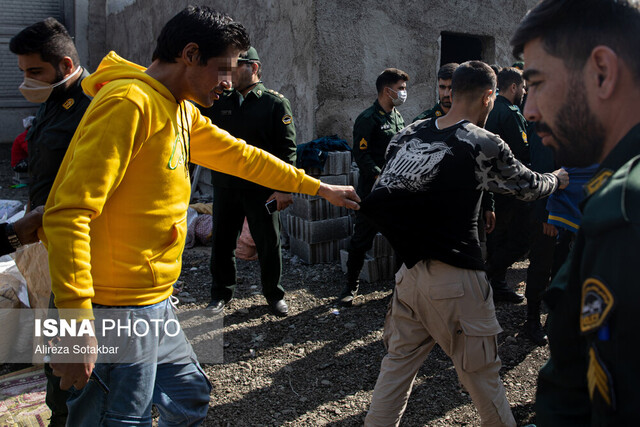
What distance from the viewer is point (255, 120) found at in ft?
14.1

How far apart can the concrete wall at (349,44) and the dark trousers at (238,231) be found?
2.18m

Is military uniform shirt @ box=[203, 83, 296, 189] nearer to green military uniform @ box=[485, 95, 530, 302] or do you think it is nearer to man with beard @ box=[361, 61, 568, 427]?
green military uniform @ box=[485, 95, 530, 302]

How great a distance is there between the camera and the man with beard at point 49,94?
265 centimetres

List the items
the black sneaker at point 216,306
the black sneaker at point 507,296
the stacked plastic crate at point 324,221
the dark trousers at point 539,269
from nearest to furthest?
1. the dark trousers at point 539,269
2. the black sneaker at point 216,306
3. the black sneaker at point 507,296
4. the stacked plastic crate at point 324,221

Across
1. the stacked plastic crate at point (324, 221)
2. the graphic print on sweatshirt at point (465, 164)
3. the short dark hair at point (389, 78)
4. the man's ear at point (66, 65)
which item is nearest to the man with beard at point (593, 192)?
the graphic print on sweatshirt at point (465, 164)

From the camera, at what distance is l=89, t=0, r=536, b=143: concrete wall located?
20.2ft

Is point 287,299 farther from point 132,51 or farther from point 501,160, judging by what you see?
point 132,51

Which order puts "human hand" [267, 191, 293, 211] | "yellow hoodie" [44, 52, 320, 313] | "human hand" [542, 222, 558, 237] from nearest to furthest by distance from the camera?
"yellow hoodie" [44, 52, 320, 313] < "human hand" [542, 222, 558, 237] < "human hand" [267, 191, 293, 211]

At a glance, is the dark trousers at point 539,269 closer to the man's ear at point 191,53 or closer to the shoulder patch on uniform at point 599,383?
the man's ear at point 191,53

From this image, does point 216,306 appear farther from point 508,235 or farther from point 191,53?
point 191,53

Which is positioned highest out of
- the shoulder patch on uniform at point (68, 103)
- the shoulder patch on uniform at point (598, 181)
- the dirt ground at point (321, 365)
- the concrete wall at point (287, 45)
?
the concrete wall at point (287, 45)

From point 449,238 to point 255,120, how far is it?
98.4 inches


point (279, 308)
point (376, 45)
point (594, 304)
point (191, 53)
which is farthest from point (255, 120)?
point (594, 304)

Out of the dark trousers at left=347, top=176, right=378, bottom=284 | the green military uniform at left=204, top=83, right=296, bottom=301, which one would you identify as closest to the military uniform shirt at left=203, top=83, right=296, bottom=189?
the green military uniform at left=204, top=83, right=296, bottom=301
